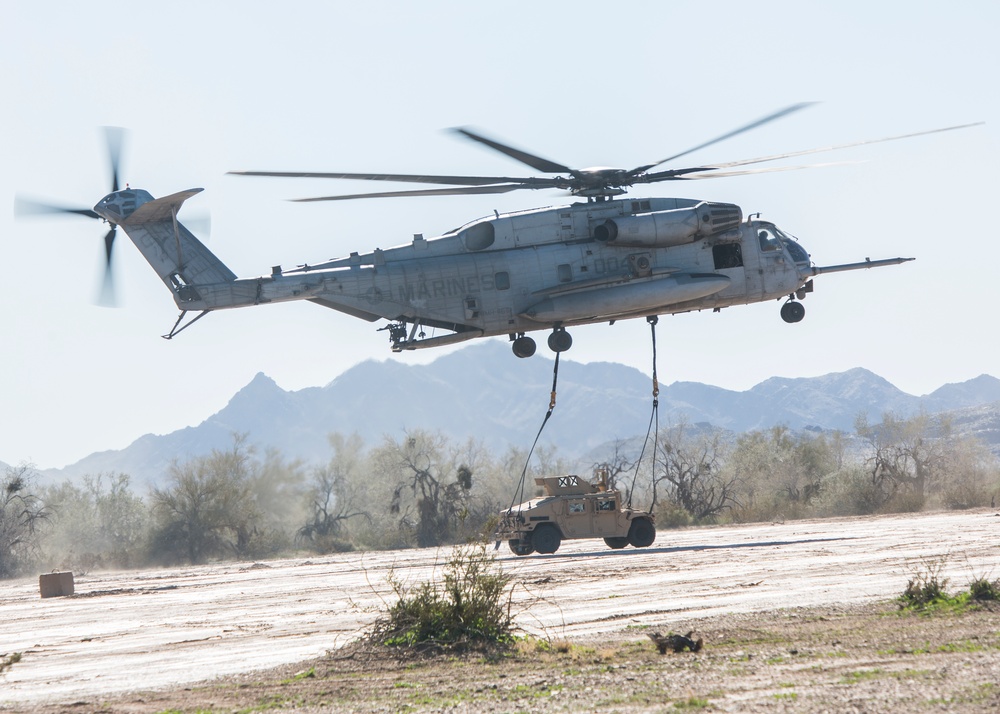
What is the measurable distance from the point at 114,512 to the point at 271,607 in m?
39.5

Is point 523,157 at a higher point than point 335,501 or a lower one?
higher

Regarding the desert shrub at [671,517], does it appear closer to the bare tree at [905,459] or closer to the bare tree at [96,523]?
the bare tree at [905,459]

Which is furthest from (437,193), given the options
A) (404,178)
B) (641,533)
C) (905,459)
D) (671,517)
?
(905,459)

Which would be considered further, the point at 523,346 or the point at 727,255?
the point at 727,255

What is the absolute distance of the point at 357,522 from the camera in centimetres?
5006

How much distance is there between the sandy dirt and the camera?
11.3 metres

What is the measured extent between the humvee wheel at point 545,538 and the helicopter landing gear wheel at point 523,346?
398 centimetres

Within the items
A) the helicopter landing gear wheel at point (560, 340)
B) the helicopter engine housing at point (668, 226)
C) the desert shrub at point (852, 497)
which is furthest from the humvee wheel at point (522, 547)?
the desert shrub at point (852, 497)

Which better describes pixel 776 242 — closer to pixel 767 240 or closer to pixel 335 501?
pixel 767 240

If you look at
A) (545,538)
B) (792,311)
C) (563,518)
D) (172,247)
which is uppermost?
(172,247)

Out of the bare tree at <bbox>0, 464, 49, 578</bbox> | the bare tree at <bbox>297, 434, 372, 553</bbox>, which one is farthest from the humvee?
the bare tree at <bbox>0, 464, 49, 578</bbox>

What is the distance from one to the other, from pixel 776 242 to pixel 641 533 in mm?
7028

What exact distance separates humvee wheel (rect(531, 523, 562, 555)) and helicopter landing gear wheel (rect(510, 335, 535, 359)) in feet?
13.0

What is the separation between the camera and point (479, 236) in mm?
22516
